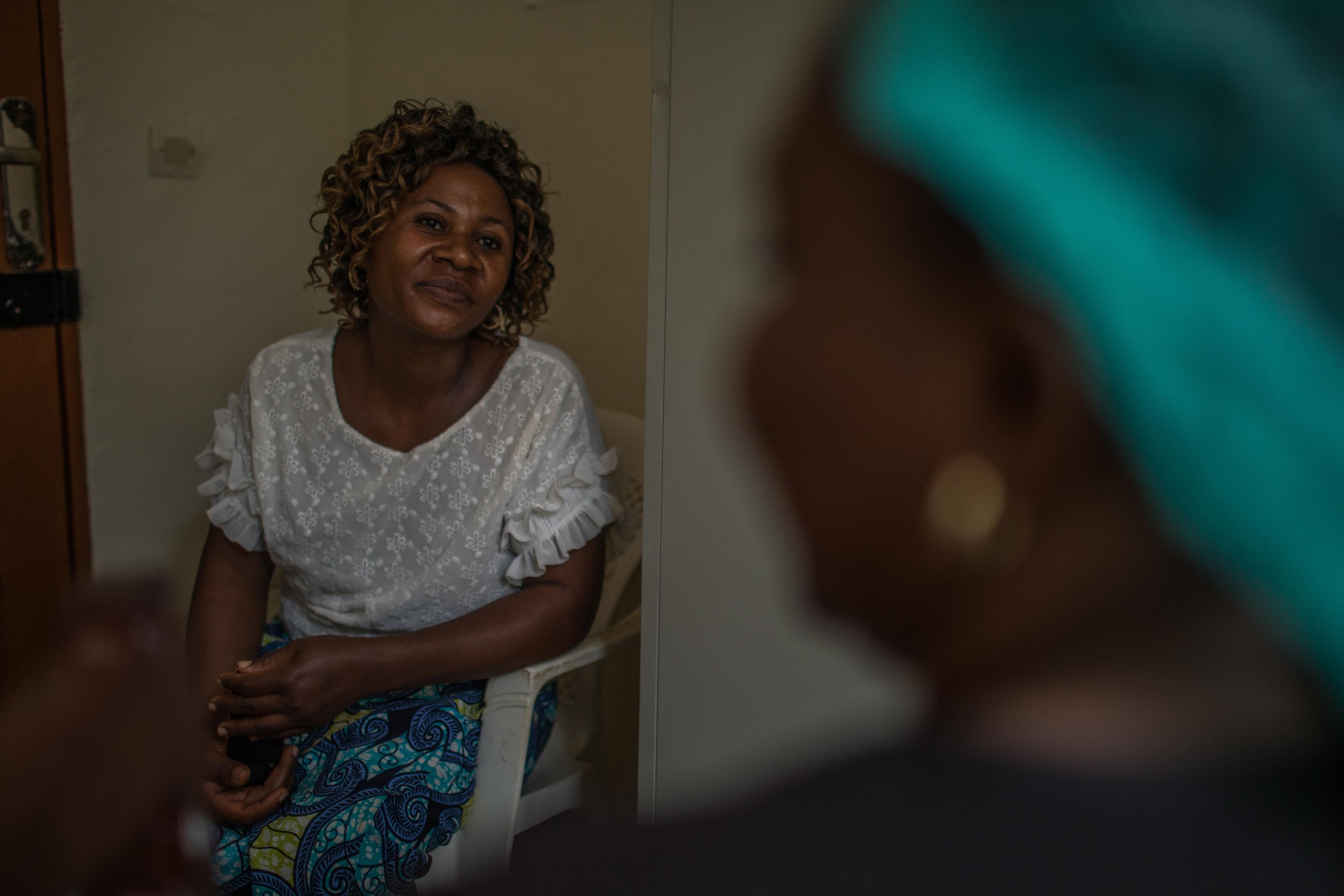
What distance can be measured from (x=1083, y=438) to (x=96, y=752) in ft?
1.12

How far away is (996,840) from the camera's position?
1.13 feet

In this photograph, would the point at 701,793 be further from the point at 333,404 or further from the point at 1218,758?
the point at 1218,758

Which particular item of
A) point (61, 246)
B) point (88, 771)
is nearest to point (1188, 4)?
point (88, 771)

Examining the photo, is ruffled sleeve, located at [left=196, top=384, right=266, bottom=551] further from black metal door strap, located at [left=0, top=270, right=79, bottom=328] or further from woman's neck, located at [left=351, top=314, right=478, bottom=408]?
black metal door strap, located at [left=0, top=270, right=79, bottom=328]

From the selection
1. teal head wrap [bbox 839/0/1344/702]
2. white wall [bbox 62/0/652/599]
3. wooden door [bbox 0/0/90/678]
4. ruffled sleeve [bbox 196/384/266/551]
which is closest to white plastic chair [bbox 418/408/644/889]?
white wall [bbox 62/0/652/599]

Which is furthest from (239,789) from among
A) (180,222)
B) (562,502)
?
(180,222)

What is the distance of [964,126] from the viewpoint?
358mm

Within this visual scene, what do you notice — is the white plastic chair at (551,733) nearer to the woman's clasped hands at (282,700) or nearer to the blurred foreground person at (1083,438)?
the woman's clasped hands at (282,700)

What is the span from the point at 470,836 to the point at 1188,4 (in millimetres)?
1464

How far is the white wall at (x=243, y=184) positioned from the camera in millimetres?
2178

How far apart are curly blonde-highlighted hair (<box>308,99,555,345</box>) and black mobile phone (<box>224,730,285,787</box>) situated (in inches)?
27.8

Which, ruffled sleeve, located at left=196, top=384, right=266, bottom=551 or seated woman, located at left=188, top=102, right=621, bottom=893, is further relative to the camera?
ruffled sleeve, located at left=196, top=384, right=266, bottom=551

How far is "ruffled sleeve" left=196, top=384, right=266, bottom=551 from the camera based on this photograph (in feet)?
5.74

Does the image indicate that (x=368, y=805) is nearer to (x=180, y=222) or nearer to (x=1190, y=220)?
(x=1190, y=220)
